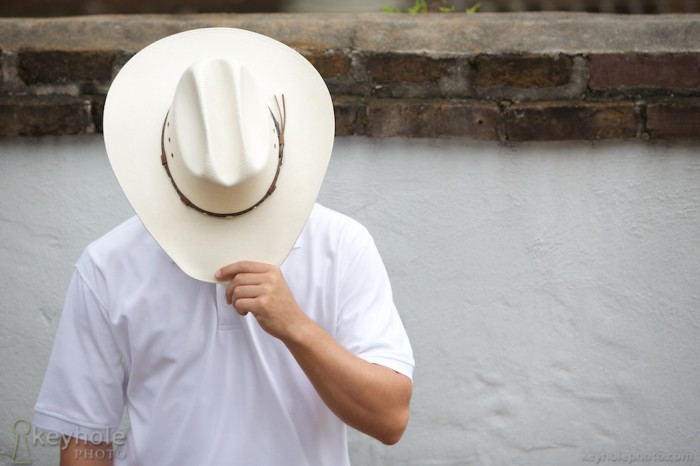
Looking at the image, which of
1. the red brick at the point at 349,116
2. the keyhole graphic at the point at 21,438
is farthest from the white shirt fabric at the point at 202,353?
the keyhole graphic at the point at 21,438

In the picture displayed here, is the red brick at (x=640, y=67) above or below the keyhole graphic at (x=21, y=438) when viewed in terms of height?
above

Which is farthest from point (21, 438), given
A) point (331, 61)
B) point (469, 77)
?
point (469, 77)

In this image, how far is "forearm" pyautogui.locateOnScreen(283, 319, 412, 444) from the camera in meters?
1.49

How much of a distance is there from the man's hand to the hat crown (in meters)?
0.11

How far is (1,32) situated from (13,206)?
1.66ft

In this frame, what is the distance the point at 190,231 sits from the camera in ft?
5.04

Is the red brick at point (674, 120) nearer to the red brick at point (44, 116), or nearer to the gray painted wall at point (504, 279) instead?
the gray painted wall at point (504, 279)

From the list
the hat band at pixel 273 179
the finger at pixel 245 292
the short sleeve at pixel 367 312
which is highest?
the hat band at pixel 273 179

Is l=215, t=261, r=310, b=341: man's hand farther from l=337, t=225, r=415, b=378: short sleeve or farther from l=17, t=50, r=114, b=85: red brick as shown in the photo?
l=17, t=50, r=114, b=85: red brick

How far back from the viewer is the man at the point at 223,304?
1.52 meters

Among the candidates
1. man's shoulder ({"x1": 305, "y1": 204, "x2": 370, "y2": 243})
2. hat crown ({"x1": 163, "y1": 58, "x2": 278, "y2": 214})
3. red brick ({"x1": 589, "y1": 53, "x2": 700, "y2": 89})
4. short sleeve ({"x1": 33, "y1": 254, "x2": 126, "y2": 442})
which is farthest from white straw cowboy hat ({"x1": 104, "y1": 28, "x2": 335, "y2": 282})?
red brick ({"x1": 589, "y1": 53, "x2": 700, "y2": 89})

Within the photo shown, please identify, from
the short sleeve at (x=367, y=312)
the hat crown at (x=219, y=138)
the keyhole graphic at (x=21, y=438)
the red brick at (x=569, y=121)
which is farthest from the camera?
the keyhole graphic at (x=21, y=438)

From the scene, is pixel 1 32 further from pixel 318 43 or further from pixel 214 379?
pixel 214 379

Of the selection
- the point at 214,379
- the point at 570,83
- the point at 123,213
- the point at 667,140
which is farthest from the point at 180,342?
the point at 667,140
